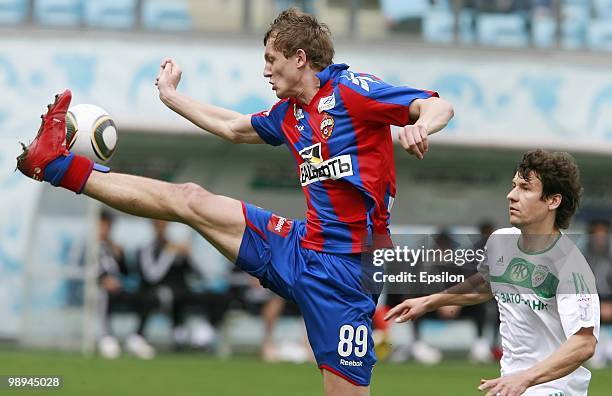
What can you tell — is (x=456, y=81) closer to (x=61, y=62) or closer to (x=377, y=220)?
(x=61, y=62)

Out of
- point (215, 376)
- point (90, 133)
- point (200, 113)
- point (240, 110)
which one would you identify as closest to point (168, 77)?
point (200, 113)

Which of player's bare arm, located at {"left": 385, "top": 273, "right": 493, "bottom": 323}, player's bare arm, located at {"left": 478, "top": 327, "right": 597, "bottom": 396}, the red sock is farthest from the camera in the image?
the red sock

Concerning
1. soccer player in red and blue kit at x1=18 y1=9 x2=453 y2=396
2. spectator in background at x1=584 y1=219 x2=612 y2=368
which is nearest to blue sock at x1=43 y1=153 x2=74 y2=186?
soccer player in red and blue kit at x1=18 y1=9 x2=453 y2=396

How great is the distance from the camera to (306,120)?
23.5 ft

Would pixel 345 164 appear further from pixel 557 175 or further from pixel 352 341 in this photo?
pixel 557 175

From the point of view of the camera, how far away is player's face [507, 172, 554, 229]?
607 centimetres

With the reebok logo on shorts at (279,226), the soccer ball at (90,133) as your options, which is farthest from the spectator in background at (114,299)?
the reebok logo on shorts at (279,226)

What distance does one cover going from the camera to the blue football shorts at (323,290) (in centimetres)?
693

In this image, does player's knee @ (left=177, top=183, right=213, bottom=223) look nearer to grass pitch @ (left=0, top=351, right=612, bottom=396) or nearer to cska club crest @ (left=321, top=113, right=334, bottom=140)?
cska club crest @ (left=321, top=113, right=334, bottom=140)

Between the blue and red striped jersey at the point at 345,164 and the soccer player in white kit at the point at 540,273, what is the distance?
0.87 meters

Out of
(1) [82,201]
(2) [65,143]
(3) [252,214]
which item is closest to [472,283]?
(3) [252,214]

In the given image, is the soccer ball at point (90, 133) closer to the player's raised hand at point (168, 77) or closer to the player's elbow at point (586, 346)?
the player's raised hand at point (168, 77)

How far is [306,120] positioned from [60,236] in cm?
1100

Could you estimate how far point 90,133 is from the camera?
24.3 feet
